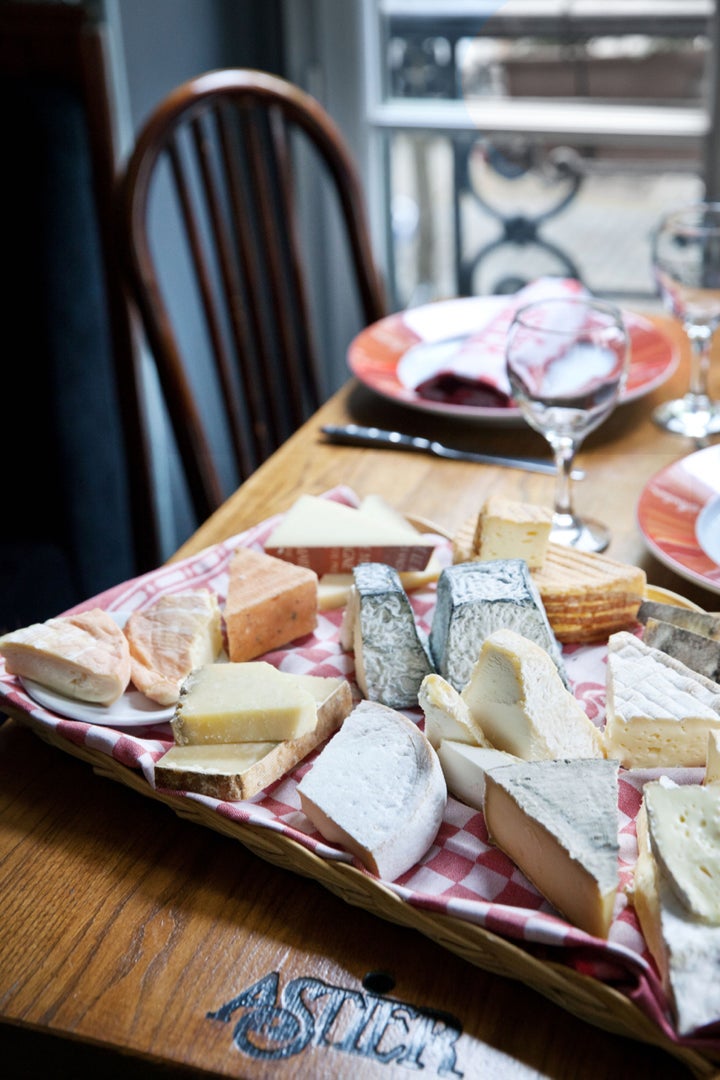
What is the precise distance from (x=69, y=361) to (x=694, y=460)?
113 centimetres

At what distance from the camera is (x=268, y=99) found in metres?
1.73

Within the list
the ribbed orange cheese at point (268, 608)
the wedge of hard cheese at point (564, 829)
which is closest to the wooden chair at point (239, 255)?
the ribbed orange cheese at point (268, 608)

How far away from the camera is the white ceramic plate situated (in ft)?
2.69

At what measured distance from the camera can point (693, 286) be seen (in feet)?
4.22

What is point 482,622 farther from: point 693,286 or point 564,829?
point 693,286

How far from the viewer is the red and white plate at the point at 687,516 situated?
1.02m

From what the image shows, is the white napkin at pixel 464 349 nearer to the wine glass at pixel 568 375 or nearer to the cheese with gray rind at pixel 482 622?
the wine glass at pixel 568 375

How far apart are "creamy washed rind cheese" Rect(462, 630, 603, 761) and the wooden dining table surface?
0.14 meters

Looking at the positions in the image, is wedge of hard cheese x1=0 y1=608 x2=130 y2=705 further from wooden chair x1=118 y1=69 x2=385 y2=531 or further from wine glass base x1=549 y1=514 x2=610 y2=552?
wooden chair x1=118 y1=69 x2=385 y2=531

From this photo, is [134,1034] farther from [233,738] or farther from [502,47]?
[502,47]

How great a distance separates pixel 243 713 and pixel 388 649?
0.13m

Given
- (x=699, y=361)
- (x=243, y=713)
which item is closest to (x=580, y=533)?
(x=699, y=361)

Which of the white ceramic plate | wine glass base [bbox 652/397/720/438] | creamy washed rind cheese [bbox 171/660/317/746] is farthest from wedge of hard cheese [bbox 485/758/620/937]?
wine glass base [bbox 652/397/720/438]

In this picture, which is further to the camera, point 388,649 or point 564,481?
point 564,481
